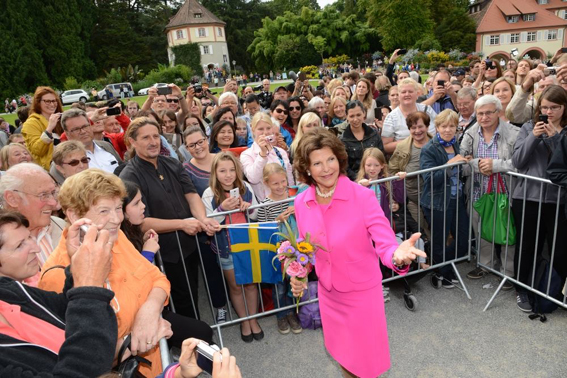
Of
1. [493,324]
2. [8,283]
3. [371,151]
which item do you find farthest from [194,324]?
[493,324]

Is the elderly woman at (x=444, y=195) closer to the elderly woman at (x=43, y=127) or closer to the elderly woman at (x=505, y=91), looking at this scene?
the elderly woman at (x=505, y=91)

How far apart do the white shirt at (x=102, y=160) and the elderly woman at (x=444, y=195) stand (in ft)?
13.0

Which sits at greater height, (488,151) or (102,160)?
(102,160)

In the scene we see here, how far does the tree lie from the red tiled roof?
1304cm

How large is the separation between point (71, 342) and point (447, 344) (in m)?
3.52

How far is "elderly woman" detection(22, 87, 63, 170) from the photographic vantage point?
17.1ft

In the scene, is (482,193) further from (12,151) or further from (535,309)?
(12,151)

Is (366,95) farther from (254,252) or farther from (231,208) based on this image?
(254,252)

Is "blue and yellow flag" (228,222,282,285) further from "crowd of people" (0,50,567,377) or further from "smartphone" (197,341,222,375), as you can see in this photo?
"smartphone" (197,341,222,375)

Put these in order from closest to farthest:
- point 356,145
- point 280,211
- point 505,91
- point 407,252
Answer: point 407,252
point 280,211
point 356,145
point 505,91

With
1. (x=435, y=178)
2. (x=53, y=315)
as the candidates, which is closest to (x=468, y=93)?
(x=435, y=178)

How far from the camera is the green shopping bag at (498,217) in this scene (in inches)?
172

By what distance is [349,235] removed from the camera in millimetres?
2768

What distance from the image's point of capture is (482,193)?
462cm
